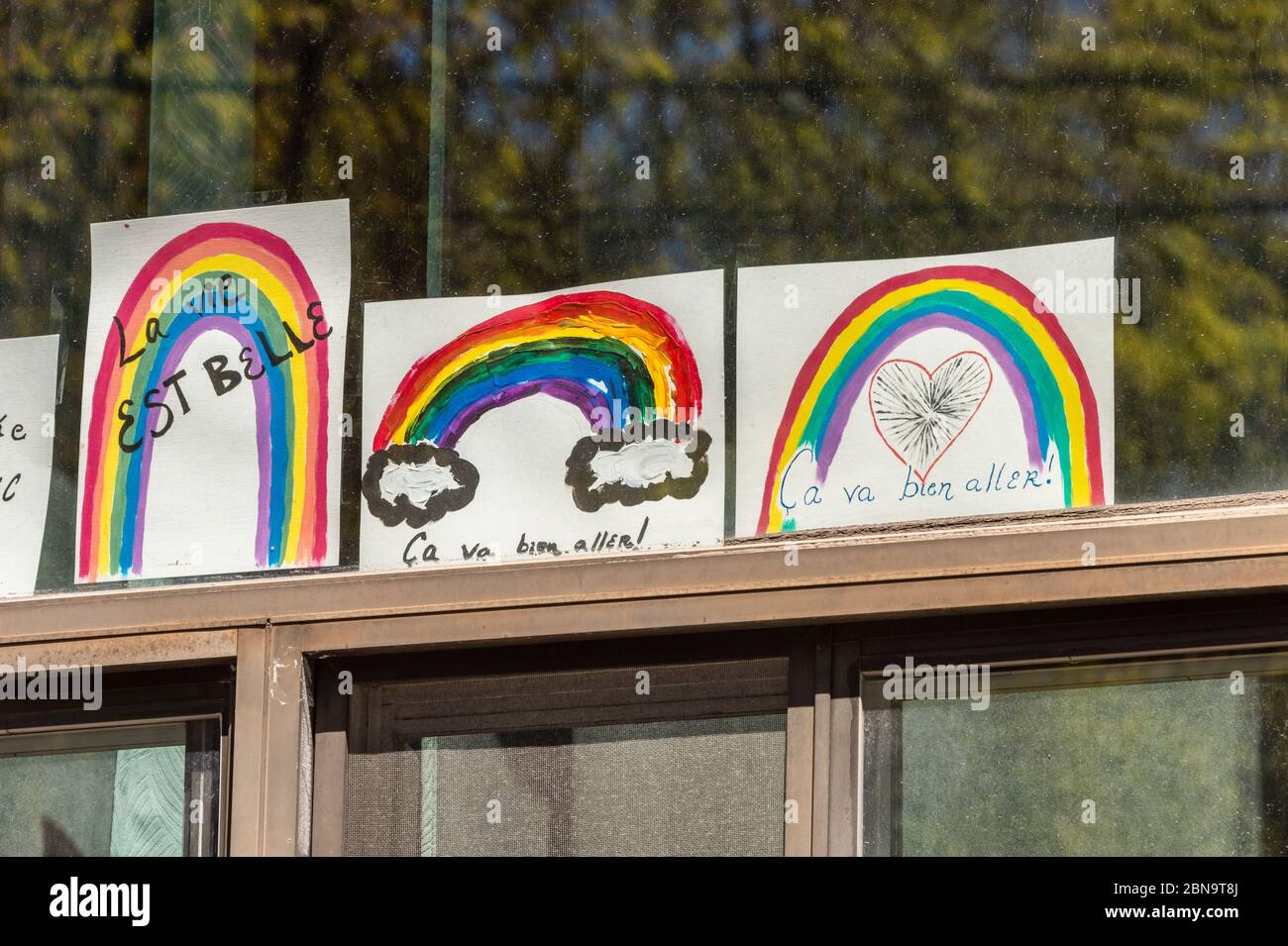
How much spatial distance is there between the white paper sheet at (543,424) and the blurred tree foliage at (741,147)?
6 cm

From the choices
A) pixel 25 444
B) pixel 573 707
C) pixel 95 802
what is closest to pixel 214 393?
pixel 25 444

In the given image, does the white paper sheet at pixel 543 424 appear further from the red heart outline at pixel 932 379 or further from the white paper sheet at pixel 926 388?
the red heart outline at pixel 932 379

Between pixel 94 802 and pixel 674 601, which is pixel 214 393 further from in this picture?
pixel 674 601

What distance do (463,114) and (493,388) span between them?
17.4 inches

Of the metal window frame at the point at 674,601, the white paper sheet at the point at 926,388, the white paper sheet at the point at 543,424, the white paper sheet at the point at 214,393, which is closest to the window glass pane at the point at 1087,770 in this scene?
the metal window frame at the point at 674,601

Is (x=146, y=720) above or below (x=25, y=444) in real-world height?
below

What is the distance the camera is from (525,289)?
3.31 m

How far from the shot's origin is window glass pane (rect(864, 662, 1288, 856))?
288 centimetres

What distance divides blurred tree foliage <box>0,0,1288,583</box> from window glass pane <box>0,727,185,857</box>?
497mm

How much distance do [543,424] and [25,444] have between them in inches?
33.9

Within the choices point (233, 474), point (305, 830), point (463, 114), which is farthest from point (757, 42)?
point (305, 830)

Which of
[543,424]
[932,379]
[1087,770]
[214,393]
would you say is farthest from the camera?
[214,393]

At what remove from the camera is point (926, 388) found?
3.11 meters

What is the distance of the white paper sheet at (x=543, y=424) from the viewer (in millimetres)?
3195
